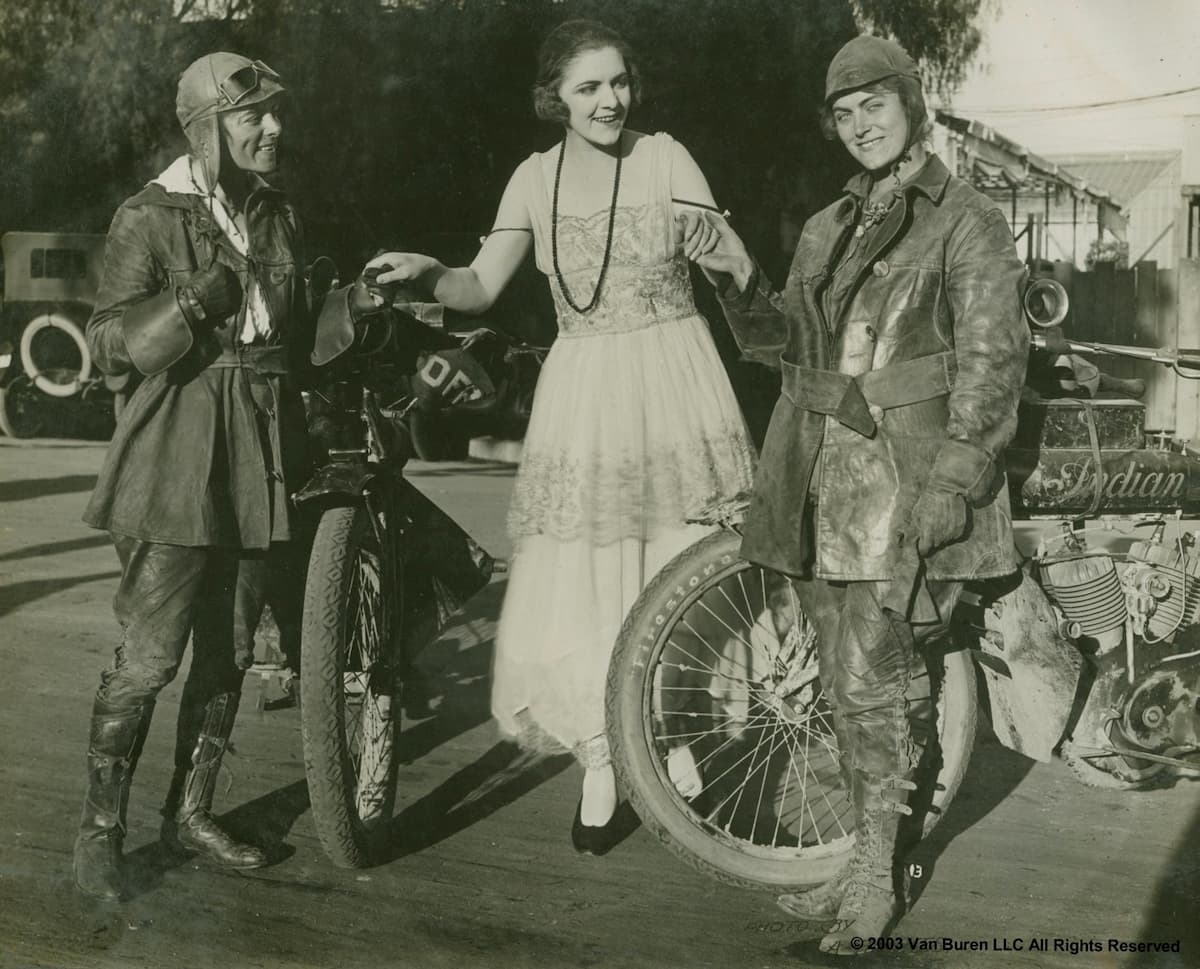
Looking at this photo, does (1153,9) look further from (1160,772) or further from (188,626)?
(188,626)

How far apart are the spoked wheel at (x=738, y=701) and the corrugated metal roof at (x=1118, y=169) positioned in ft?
42.0

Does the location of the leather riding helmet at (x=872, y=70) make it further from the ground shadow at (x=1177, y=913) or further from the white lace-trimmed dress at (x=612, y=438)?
the ground shadow at (x=1177, y=913)

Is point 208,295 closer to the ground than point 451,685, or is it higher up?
higher up

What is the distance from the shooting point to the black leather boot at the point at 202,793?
12.3 ft

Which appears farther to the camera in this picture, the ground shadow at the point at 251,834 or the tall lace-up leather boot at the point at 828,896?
the ground shadow at the point at 251,834

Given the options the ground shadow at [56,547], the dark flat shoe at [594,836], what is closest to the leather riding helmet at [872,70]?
the dark flat shoe at [594,836]

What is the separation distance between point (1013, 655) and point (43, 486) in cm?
938

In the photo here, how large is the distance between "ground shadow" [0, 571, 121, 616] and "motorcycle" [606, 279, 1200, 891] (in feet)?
13.7

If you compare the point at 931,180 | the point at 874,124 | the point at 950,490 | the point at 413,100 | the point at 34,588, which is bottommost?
the point at 34,588

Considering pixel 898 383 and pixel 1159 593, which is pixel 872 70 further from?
pixel 1159 593

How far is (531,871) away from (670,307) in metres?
1.57

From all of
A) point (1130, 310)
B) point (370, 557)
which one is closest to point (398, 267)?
point (370, 557)

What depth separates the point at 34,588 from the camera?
23.9ft

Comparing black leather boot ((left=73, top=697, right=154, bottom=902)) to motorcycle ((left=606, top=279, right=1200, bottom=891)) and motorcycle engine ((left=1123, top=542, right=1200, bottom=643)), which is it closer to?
motorcycle ((left=606, top=279, right=1200, bottom=891))
